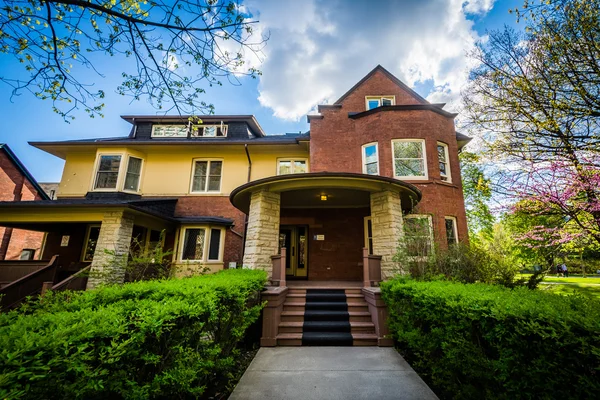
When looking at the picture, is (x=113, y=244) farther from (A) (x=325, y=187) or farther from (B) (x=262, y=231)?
(A) (x=325, y=187)

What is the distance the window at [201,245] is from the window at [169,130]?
5.95 metres

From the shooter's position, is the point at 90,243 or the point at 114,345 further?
the point at 90,243

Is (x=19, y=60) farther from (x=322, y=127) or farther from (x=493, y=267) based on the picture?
(x=493, y=267)

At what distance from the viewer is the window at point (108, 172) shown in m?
11.8

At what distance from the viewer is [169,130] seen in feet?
45.2

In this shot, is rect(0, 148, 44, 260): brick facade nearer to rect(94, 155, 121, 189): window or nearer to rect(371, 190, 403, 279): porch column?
rect(94, 155, 121, 189): window

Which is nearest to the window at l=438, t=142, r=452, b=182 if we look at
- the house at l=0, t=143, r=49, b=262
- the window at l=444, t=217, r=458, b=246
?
the window at l=444, t=217, r=458, b=246

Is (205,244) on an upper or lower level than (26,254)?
upper

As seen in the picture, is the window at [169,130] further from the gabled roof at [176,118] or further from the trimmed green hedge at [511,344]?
the trimmed green hedge at [511,344]

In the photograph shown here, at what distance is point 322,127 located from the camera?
1166cm

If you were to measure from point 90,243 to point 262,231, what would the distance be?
945cm

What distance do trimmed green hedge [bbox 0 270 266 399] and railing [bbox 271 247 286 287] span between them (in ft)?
9.61

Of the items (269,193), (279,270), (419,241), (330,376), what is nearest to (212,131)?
(269,193)

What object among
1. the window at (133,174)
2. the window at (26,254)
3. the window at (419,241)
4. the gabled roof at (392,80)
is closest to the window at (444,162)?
the gabled roof at (392,80)
